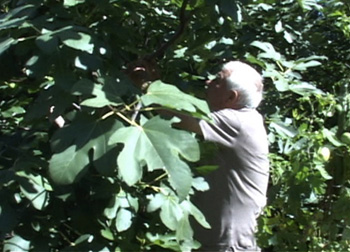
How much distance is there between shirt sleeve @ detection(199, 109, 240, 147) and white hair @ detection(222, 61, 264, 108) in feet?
0.34

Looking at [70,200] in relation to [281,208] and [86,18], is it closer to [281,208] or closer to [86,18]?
[86,18]

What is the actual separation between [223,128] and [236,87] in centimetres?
21

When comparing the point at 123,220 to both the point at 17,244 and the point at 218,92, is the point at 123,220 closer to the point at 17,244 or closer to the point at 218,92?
the point at 17,244

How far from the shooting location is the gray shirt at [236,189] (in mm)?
2564

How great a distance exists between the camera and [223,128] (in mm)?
2498

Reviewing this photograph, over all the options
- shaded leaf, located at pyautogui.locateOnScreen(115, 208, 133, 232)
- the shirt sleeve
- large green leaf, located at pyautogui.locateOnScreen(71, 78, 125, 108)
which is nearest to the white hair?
the shirt sleeve

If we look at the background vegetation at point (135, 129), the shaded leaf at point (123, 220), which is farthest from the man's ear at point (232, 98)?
the shaded leaf at point (123, 220)

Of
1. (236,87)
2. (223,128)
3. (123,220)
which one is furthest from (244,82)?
(123,220)

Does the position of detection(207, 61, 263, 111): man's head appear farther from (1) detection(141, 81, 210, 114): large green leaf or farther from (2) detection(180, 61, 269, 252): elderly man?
(1) detection(141, 81, 210, 114): large green leaf

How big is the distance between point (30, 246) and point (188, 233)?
0.47 metres

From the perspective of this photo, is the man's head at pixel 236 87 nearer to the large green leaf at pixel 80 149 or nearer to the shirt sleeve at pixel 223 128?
the shirt sleeve at pixel 223 128

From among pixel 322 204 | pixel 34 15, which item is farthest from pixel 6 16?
pixel 322 204

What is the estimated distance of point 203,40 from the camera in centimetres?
271

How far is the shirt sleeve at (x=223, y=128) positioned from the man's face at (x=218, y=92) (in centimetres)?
11
